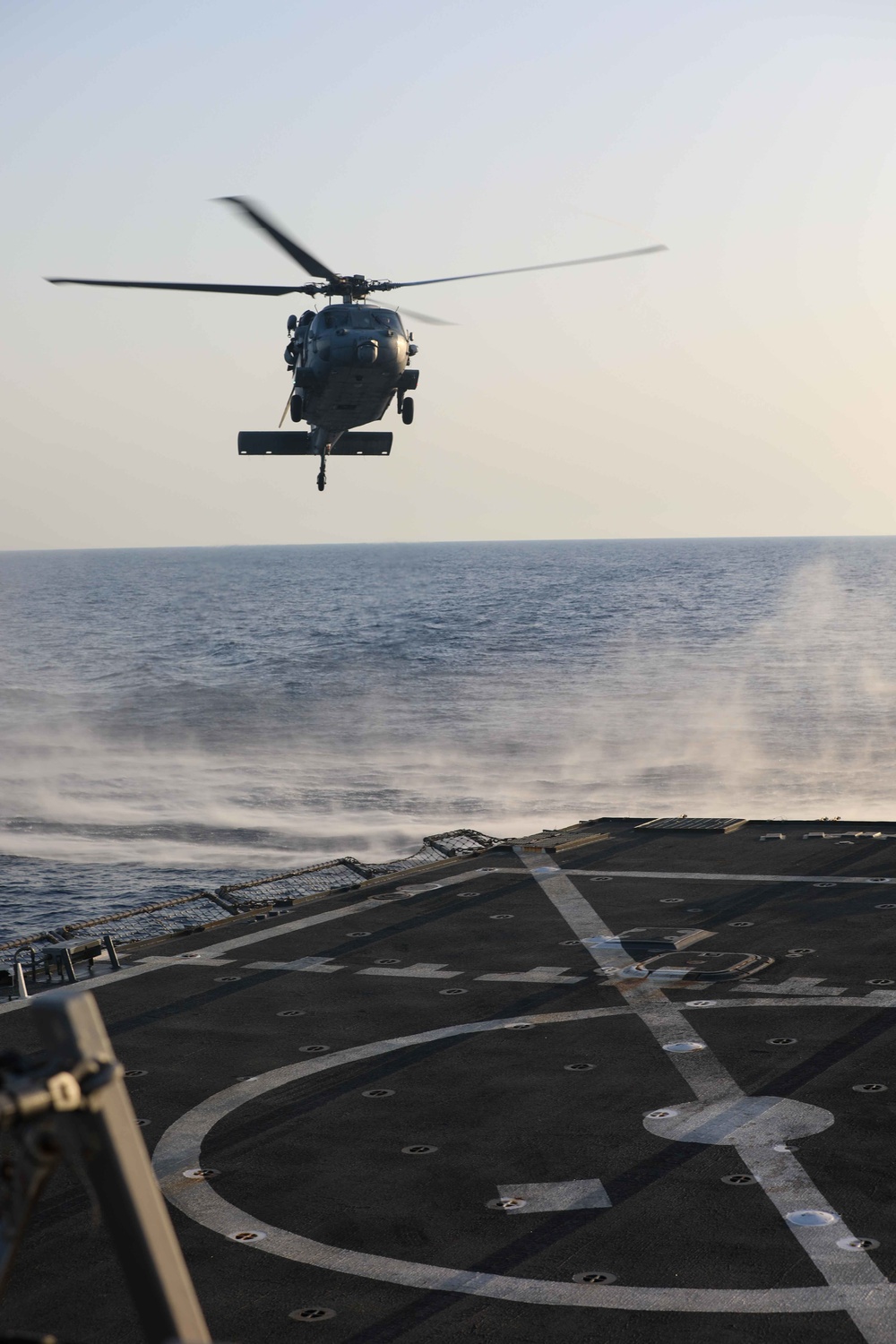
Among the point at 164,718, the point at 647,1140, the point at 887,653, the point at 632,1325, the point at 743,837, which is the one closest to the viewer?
the point at 632,1325

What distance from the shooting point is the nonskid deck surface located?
13.6m

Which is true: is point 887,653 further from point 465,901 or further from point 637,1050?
point 637,1050

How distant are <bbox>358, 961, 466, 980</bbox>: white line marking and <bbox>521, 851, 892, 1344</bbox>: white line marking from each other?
113 inches

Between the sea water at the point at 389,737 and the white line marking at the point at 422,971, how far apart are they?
2623 centimetres

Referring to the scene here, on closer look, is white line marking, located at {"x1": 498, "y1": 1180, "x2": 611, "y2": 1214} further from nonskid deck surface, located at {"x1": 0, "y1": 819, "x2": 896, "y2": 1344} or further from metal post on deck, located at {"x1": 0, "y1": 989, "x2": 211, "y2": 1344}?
metal post on deck, located at {"x1": 0, "y1": 989, "x2": 211, "y2": 1344}

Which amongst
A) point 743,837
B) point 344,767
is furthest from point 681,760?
point 743,837

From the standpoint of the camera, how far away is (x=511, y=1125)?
59.2ft

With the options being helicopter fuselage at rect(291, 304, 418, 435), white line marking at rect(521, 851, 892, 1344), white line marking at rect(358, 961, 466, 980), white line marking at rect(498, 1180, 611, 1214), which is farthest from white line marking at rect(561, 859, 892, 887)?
white line marking at rect(498, 1180, 611, 1214)

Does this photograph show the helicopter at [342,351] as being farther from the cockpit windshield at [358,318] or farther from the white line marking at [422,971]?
the white line marking at [422,971]

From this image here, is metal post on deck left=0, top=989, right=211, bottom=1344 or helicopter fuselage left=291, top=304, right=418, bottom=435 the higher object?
helicopter fuselage left=291, top=304, right=418, bottom=435

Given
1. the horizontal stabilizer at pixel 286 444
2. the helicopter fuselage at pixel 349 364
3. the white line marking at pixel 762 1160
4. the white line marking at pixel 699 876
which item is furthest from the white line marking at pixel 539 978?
the horizontal stabilizer at pixel 286 444

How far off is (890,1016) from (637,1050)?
4234mm

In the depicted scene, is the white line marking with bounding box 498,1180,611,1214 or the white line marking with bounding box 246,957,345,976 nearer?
the white line marking with bounding box 498,1180,611,1214

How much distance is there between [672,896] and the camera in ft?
105
